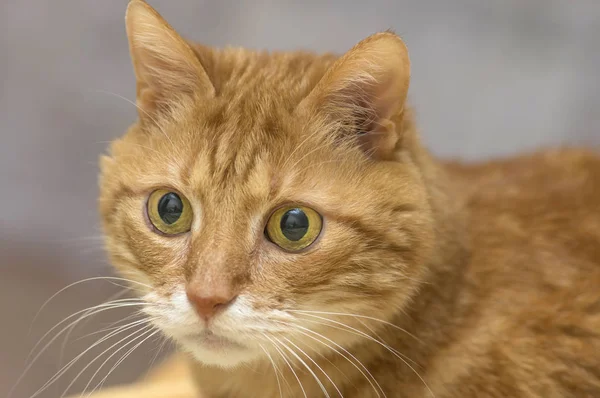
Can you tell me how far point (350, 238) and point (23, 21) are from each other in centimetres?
204

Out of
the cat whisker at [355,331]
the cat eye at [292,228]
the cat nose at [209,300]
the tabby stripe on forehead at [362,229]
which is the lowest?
the cat nose at [209,300]

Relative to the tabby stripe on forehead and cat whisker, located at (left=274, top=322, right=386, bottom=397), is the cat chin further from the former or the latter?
the tabby stripe on forehead

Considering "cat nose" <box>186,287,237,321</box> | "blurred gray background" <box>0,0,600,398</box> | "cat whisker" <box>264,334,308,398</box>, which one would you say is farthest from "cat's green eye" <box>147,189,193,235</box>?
"blurred gray background" <box>0,0,600,398</box>

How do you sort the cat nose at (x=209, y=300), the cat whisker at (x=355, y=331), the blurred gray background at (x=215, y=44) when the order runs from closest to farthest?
the cat nose at (x=209, y=300) < the cat whisker at (x=355, y=331) < the blurred gray background at (x=215, y=44)

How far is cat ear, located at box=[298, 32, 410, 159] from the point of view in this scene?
1.27 meters

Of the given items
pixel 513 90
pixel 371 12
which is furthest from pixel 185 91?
pixel 513 90

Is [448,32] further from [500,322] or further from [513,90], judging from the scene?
[500,322]

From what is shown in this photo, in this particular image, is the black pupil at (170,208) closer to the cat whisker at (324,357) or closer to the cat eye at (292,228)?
the cat eye at (292,228)

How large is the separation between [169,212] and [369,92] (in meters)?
0.49

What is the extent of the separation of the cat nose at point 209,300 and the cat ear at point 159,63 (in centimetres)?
47

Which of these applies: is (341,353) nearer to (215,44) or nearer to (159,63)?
(159,63)

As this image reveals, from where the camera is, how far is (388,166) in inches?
55.1

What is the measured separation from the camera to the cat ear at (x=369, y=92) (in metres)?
1.27

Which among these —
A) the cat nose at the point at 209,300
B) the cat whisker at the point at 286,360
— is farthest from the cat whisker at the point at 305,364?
the cat nose at the point at 209,300
